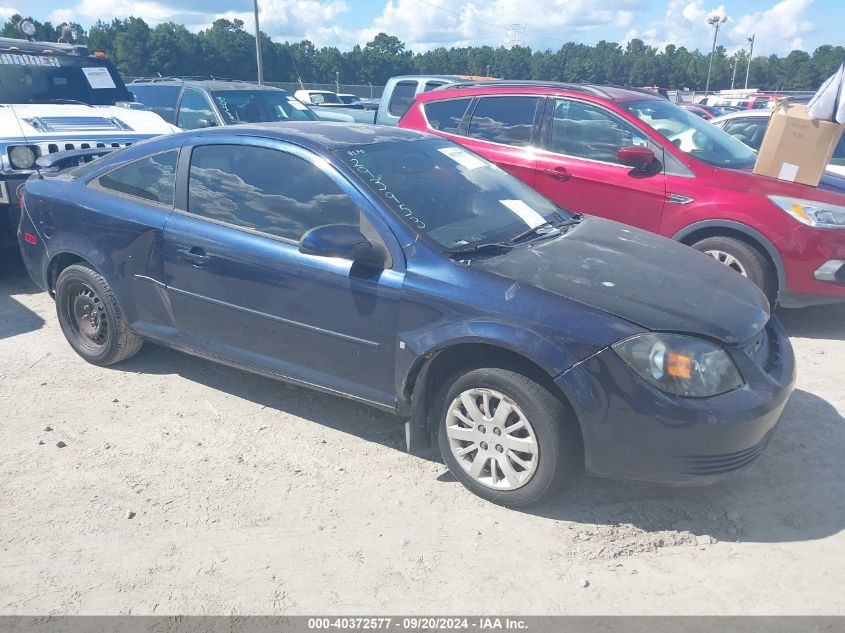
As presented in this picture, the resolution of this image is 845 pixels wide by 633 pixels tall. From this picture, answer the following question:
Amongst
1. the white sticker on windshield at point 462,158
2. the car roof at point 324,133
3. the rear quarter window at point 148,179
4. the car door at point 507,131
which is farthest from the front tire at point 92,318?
the car door at point 507,131

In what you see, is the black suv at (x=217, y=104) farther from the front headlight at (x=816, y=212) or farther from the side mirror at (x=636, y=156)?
the front headlight at (x=816, y=212)

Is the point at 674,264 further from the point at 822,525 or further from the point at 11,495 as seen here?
the point at 11,495

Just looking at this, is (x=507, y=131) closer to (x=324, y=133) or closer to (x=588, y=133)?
(x=588, y=133)

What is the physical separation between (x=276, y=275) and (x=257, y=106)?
691 cm

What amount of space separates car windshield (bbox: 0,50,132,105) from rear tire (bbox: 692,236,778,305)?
23.1 feet

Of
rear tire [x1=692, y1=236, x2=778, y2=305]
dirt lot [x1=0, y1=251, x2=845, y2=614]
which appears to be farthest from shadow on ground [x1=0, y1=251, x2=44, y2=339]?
rear tire [x1=692, y1=236, x2=778, y2=305]

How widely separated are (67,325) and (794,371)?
4.43 m

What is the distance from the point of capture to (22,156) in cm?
615

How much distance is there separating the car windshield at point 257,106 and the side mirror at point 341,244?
21.3 feet

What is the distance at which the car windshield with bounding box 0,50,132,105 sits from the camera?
749cm

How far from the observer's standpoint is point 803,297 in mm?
5156

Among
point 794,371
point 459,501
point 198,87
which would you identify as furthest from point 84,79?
point 794,371

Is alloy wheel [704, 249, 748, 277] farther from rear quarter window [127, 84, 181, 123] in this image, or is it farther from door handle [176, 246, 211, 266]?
rear quarter window [127, 84, 181, 123]

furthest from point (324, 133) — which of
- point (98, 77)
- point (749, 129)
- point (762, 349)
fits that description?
point (749, 129)
